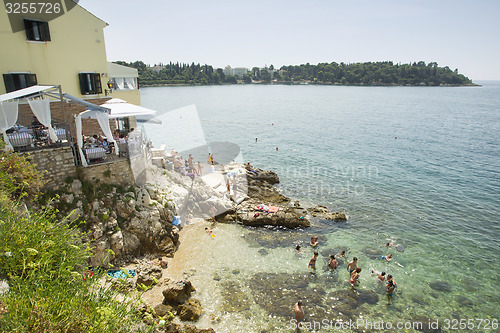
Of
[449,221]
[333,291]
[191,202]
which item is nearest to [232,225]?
[191,202]

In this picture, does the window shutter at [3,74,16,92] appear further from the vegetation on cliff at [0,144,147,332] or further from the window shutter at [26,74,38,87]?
the vegetation on cliff at [0,144,147,332]

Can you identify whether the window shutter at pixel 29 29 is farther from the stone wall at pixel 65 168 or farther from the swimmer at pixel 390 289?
the swimmer at pixel 390 289

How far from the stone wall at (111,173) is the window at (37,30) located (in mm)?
9402

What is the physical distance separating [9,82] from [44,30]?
3.88 m

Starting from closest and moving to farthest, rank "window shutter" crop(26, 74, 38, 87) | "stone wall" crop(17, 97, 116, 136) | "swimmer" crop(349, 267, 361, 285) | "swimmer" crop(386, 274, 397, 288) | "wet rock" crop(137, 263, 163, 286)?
"wet rock" crop(137, 263, 163, 286)
"swimmer" crop(386, 274, 397, 288)
"swimmer" crop(349, 267, 361, 285)
"window shutter" crop(26, 74, 38, 87)
"stone wall" crop(17, 97, 116, 136)

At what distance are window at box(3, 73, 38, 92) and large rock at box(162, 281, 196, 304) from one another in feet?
48.8

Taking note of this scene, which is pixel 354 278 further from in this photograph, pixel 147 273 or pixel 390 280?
pixel 147 273

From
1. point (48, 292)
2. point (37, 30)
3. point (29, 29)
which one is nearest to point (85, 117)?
point (29, 29)

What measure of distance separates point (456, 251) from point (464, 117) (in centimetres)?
7696

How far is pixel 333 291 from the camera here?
14.5 m

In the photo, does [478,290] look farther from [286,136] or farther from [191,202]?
[286,136]

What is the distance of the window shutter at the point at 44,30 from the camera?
17.4 m

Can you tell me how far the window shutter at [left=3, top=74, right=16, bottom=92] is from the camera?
1638 centimetres

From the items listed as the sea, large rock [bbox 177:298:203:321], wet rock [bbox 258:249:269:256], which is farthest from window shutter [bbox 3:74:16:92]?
A: wet rock [bbox 258:249:269:256]
